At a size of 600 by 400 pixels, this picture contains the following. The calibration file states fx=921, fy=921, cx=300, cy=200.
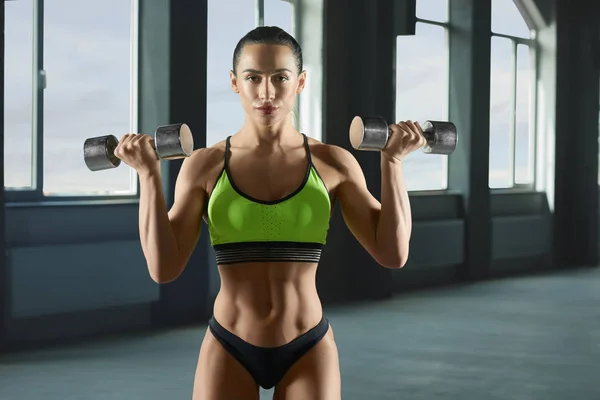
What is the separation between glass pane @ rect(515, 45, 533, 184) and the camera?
10.7m

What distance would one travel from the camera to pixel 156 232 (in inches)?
69.2

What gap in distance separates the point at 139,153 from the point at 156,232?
0.53 ft

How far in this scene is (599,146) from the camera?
36.1 ft

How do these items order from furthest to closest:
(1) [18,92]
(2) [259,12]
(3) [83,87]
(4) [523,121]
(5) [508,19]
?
1. (4) [523,121]
2. (5) [508,19]
3. (2) [259,12]
4. (3) [83,87]
5. (1) [18,92]

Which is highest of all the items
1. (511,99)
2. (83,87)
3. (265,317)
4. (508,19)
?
(508,19)

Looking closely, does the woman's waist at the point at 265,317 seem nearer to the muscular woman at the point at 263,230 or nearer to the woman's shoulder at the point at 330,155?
the muscular woman at the point at 263,230

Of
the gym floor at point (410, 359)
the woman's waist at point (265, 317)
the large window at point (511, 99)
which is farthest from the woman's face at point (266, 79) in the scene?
the large window at point (511, 99)

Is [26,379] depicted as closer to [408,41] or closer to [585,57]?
[408,41]

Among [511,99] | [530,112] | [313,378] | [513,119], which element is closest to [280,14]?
[511,99]

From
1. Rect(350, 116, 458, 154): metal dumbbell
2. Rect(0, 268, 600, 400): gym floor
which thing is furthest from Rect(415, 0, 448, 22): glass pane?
Rect(350, 116, 458, 154): metal dumbbell

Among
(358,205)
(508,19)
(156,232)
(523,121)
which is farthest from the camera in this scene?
(523,121)

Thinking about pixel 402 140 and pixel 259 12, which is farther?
pixel 259 12

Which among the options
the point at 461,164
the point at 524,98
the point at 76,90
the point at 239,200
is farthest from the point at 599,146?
the point at 239,200

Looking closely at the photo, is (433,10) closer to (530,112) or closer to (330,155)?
(530,112)
